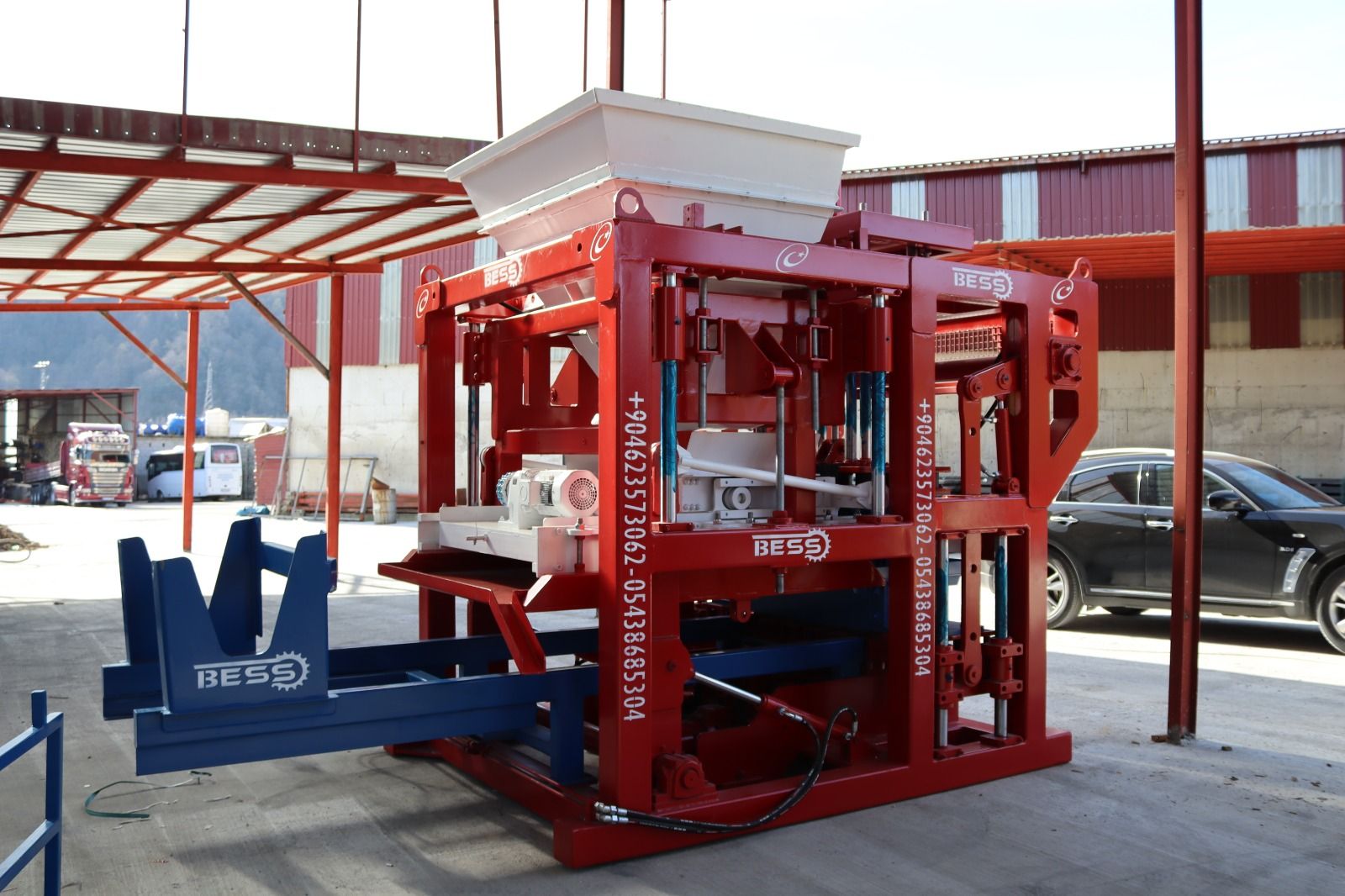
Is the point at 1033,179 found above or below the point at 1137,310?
above

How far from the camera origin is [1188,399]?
597 cm

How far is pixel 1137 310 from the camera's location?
21.1 meters

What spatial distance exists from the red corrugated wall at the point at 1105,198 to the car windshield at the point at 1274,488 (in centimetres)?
1095

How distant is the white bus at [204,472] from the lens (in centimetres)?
3653

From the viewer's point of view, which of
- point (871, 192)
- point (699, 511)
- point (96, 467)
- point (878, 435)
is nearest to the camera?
point (699, 511)

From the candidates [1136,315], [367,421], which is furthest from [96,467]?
[1136,315]

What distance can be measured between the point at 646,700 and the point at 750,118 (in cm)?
243

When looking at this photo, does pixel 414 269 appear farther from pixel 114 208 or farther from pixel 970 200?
pixel 114 208

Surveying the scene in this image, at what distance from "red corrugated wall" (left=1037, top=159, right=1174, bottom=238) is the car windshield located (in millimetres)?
10953

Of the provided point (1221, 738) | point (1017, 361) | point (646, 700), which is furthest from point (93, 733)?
point (1221, 738)

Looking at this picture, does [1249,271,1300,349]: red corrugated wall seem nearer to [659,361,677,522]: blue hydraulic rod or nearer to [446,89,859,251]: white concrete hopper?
[446,89,859,251]: white concrete hopper

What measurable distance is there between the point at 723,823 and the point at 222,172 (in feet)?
21.3

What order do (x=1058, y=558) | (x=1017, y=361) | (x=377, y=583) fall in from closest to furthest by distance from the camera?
(x=1017, y=361)
(x=1058, y=558)
(x=377, y=583)

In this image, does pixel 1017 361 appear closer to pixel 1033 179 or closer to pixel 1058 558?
pixel 1058 558
